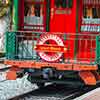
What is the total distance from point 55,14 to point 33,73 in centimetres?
190

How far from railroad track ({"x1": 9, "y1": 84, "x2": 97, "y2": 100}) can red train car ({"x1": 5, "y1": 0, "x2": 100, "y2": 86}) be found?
347mm

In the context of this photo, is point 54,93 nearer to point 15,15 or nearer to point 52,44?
Answer: point 52,44

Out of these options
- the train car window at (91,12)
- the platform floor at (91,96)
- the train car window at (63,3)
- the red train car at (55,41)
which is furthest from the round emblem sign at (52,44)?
the platform floor at (91,96)

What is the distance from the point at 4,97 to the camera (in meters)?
12.9

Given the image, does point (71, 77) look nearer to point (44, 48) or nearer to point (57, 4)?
point (44, 48)

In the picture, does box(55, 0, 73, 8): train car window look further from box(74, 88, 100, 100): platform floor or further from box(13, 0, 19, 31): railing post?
box(74, 88, 100, 100): platform floor

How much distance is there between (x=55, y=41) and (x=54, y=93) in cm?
201

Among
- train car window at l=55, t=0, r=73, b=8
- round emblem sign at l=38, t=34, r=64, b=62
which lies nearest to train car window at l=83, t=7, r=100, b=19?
train car window at l=55, t=0, r=73, b=8

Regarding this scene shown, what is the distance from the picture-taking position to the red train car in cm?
1270

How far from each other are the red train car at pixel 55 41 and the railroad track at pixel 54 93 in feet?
1.14

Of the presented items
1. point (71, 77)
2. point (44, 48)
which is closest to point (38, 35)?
point (44, 48)

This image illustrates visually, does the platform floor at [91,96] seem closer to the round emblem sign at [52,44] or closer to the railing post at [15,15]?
the round emblem sign at [52,44]

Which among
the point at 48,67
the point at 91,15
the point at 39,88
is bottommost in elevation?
the point at 39,88

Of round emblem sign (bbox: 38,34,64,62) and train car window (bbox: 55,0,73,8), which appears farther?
train car window (bbox: 55,0,73,8)
